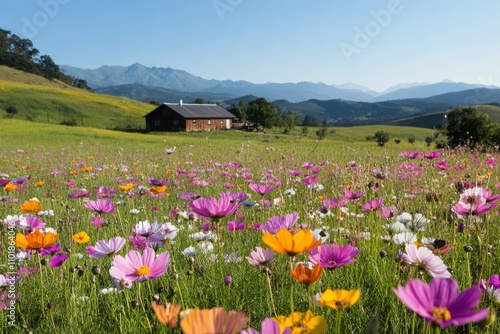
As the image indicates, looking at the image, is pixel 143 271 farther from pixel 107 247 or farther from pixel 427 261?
pixel 427 261

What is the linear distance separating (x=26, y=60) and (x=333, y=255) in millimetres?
88717

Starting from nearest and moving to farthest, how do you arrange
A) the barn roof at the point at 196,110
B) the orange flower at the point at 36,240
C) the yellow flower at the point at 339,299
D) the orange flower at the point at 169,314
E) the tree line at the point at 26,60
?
the orange flower at the point at 169,314 < the yellow flower at the point at 339,299 < the orange flower at the point at 36,240 < the barn roof at the point at 196,110 < the tree line at the point at 26,60

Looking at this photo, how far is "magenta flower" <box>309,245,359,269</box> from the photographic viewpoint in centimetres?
99

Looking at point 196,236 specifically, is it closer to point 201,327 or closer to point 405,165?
point 201,327

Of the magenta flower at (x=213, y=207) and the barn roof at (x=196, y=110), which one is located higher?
the barn roof at (x=196, y=110)

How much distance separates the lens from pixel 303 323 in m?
0.68

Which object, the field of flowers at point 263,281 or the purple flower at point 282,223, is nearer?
the field of flowers at point 263,281

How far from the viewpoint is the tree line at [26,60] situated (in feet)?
240

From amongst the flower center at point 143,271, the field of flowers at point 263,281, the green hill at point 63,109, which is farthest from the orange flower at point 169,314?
the green hill at point 63,109

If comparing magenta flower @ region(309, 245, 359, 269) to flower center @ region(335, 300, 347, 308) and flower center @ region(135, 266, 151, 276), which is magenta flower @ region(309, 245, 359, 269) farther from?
flower center @ region(135, 266, 151, 276)

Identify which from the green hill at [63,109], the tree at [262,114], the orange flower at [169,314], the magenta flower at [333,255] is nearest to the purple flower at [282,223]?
the magenta flower at [333,255]

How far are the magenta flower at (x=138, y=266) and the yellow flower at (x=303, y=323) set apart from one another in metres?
0.41

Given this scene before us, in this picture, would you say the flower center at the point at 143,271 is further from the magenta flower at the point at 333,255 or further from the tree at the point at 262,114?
the tree at the point at 262,114

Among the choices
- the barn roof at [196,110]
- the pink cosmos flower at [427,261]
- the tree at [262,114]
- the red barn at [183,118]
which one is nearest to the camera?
the pink cosmos flower at [427,261]
